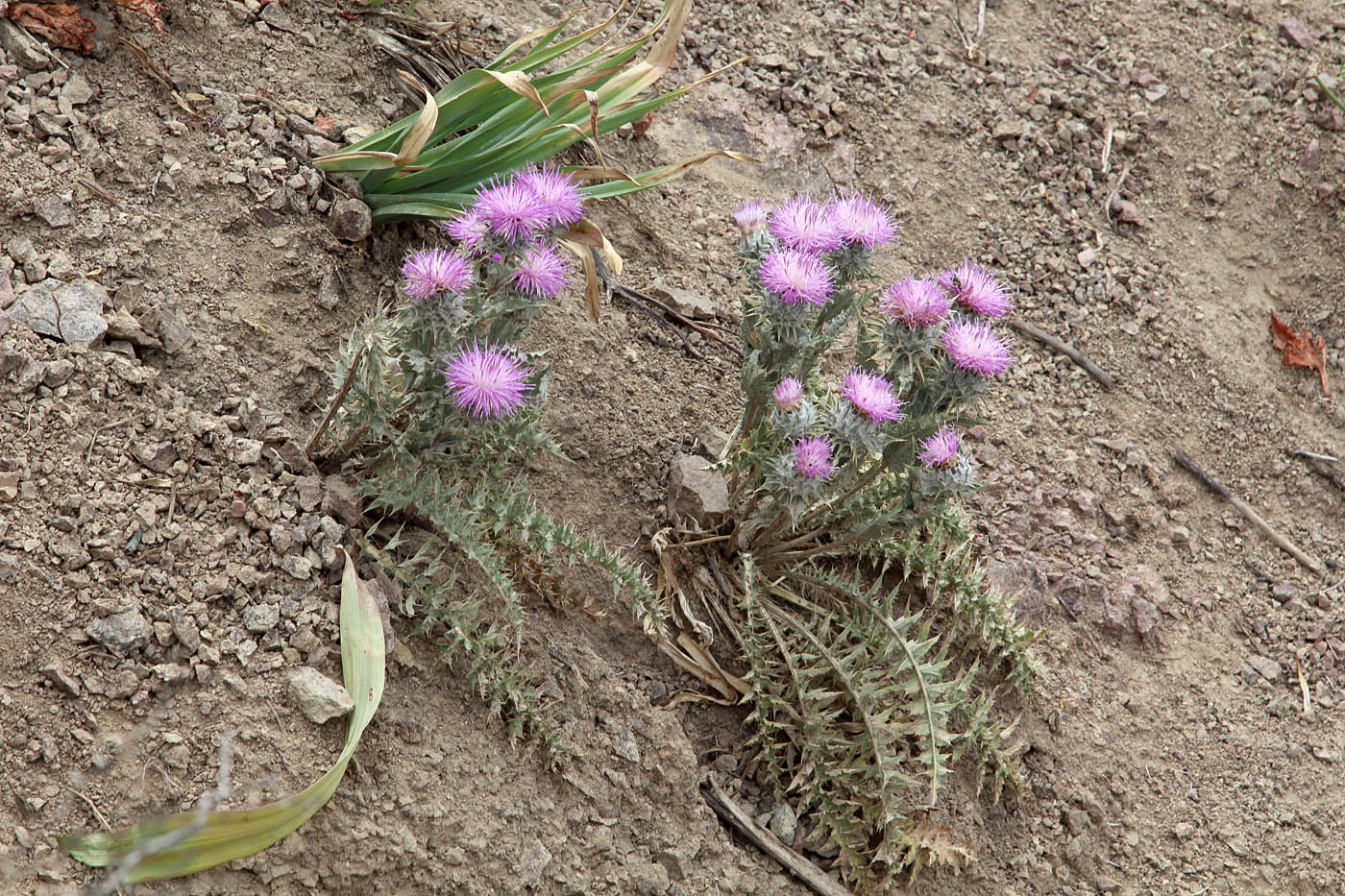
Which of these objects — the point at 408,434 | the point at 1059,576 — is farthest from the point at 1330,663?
the point at 408,434

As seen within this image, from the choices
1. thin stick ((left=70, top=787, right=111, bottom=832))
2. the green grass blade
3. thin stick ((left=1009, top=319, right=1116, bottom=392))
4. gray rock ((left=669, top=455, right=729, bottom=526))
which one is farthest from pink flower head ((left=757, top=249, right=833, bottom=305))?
thin stick ((left=70, top=787, right=111, bottom=832))

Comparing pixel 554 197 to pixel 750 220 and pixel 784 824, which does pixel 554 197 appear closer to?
pixel 750 220

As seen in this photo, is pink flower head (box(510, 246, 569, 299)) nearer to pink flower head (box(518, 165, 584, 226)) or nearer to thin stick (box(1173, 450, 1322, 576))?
pink flower head (box(518, 165, 584, 226))

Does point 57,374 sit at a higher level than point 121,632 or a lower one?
higher

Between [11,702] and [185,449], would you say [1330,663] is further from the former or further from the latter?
[11,702]

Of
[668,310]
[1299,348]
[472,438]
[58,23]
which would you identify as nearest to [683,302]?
[668,310]

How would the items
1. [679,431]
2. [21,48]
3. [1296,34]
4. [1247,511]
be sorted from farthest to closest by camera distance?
1. [1296,34]
2. [1247,511]
3. [679,431]
4. [21,48]
